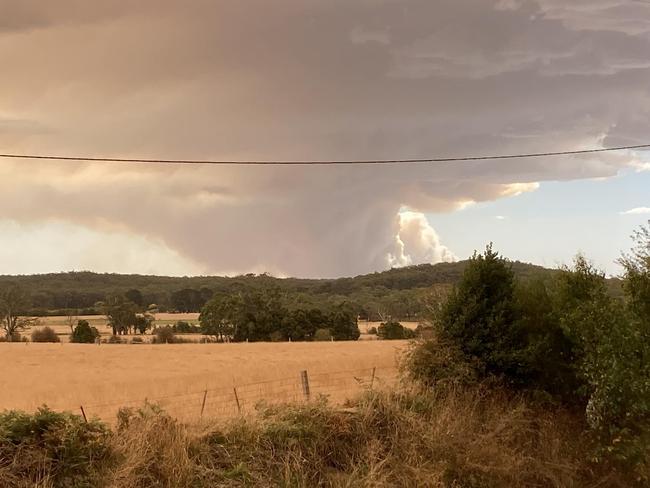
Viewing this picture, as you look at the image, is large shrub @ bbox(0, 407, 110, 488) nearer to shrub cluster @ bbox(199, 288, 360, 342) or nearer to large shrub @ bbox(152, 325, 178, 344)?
large shrub @ bbox(152, 325, 178, 344)

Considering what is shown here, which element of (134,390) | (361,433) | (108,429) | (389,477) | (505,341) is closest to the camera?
(108,429)

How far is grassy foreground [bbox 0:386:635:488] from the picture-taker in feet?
31.3

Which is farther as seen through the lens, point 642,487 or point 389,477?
point 642,487

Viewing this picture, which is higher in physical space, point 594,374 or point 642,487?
point 594,374

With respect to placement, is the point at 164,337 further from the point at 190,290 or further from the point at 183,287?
the point at 183,287

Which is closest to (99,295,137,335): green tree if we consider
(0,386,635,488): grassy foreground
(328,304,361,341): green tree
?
(328,304,361,341): green tree

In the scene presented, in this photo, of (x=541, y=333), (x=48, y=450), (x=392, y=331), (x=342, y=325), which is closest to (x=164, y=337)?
(x=342, y=325)

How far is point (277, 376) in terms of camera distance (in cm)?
3831

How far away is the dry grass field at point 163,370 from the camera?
2916 cm

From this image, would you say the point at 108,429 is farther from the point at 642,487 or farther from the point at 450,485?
the point at 642,487

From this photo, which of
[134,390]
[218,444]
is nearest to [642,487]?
[218,444]

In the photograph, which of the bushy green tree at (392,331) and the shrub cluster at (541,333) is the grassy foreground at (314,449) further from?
the bushy green tree at (392,331)

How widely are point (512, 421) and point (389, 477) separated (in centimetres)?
459

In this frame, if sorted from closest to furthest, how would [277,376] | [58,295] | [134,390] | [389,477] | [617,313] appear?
[389,477]
[617,313]
[134,390]
[277,376]
[58,295]
